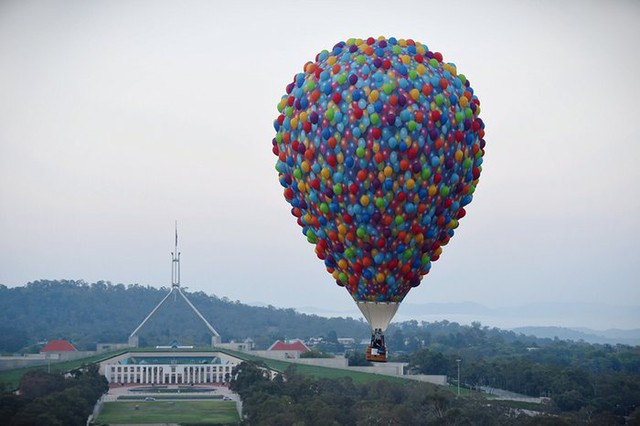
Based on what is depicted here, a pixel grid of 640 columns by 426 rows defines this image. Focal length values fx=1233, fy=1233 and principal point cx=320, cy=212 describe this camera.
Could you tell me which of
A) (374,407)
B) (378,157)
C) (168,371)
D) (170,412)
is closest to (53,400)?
(170,412)

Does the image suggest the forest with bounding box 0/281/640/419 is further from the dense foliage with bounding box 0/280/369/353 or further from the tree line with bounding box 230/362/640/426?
the tree line with bounding box 230/362/640/426

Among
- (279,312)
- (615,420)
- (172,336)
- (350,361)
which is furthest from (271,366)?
(279,312)

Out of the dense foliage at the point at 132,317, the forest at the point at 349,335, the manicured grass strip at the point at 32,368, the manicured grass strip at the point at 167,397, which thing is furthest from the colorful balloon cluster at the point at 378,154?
the dense foliage at the point at 132,317

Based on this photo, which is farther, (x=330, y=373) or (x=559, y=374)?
(x=330, y=373)

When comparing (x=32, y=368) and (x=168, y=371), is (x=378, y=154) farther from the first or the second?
(x=168, y=371)

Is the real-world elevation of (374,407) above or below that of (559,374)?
below

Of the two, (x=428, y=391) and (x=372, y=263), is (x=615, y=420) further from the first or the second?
(x=372, y=263)

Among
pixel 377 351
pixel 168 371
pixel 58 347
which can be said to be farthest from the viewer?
pixel 58 347

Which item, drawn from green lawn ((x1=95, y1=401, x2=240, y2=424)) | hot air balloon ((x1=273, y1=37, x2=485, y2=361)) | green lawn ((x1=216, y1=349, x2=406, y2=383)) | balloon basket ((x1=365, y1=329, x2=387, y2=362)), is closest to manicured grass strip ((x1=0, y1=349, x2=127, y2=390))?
green lawn ((x1=95, y1=401, x2=240, y2=424))
